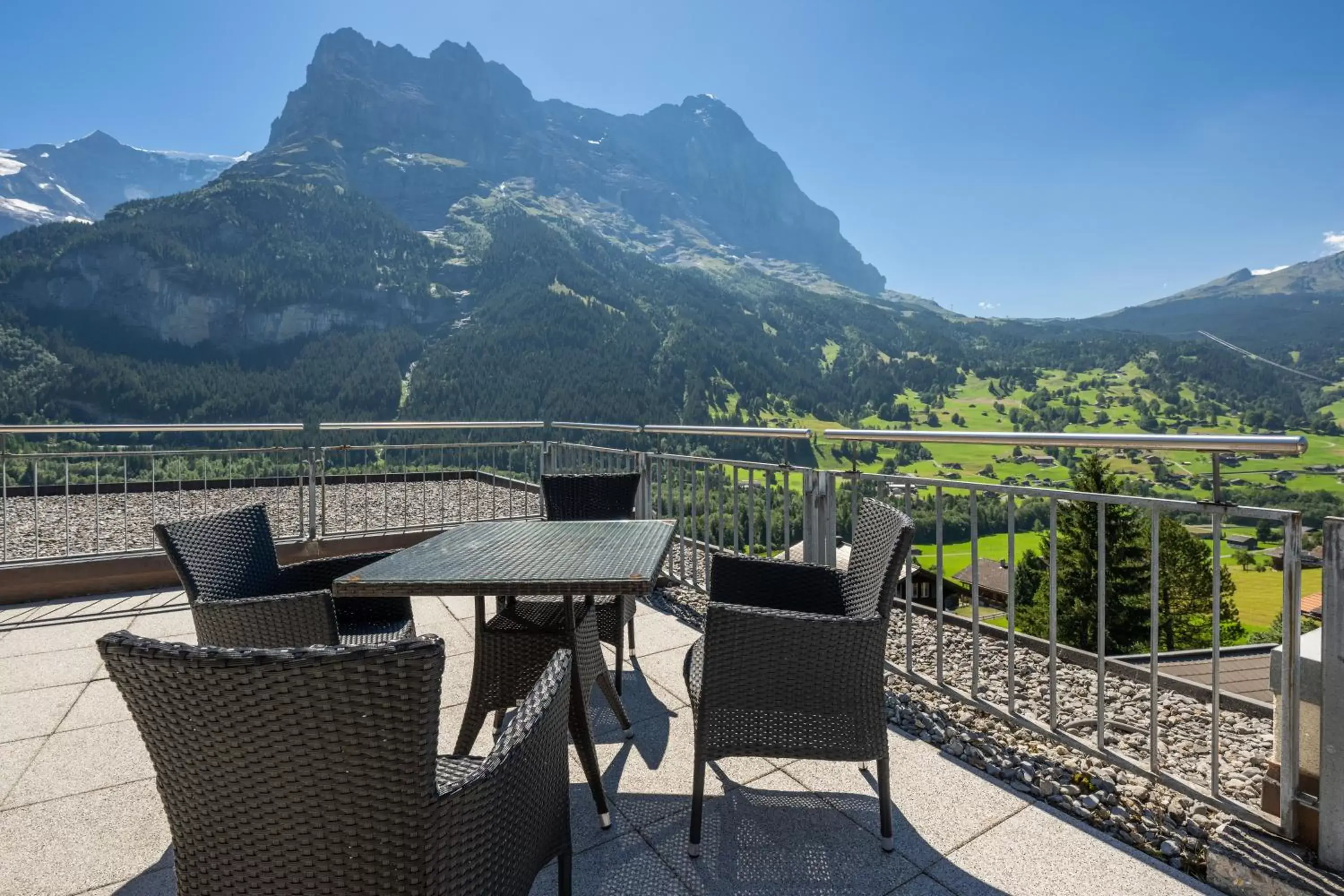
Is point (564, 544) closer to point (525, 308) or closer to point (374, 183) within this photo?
point (525, 308)

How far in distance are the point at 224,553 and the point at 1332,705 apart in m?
3.19

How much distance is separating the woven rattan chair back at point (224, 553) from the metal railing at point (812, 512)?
1.84 m

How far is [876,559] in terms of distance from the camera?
207cm

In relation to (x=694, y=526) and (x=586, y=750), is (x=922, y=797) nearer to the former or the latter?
(x=586, y=750)

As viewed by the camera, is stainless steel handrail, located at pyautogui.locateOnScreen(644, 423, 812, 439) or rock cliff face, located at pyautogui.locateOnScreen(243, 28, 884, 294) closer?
stainless steel handrail, located at pyautogui.locateOnScreen(644, 423, 812, 439)

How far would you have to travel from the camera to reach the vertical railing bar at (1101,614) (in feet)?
6.62

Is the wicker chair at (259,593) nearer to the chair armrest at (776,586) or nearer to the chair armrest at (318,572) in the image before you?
the chair armrest at (318,572)

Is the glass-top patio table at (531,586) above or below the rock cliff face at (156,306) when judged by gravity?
below

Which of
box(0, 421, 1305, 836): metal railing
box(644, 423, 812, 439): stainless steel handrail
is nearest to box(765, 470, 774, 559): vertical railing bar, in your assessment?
box(0, 421, 1305, 836): metal railing

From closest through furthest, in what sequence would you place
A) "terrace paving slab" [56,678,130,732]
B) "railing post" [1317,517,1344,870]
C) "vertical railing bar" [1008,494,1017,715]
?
"railing post" [1317,517,1344,870]
"vertical railing bar" [1008,494,1017,715]
"terrace paving slab" [56,678,130,732]

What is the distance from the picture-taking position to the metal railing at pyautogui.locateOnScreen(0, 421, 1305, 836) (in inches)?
69.7

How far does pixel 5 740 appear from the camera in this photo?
2.52 m

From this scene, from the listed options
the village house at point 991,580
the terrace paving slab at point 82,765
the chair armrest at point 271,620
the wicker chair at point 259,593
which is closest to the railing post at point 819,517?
the wicker chair at point 259,593

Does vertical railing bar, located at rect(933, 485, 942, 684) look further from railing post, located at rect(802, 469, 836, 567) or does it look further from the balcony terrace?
railing post, located at rect(802, 469, 836, 567)
